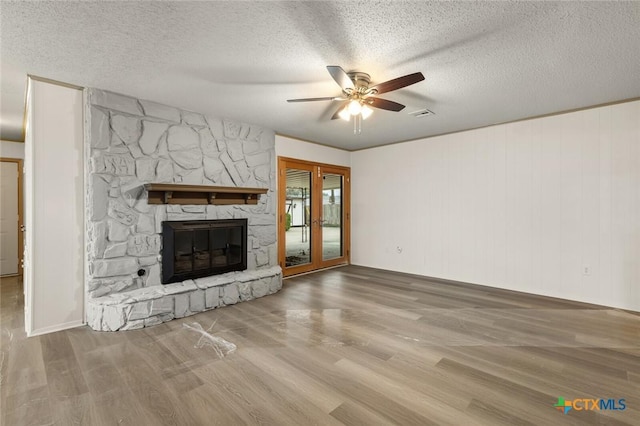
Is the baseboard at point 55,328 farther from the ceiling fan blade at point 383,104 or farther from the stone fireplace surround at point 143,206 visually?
the ceiling fan blade at point 383,104

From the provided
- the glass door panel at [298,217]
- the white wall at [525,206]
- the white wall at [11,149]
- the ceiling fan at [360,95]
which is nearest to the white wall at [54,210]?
the ceiling fan at [360,95]

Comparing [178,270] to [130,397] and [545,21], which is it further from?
[545,21]

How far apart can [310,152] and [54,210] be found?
3913mm

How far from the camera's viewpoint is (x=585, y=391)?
6.82 ft

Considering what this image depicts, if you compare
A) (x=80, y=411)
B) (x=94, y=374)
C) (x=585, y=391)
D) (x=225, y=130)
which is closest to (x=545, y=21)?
(x=585, y=391)

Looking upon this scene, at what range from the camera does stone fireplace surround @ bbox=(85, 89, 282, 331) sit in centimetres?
324

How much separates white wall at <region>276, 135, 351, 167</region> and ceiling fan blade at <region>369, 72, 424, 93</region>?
110 inches

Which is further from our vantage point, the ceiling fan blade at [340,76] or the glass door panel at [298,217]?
the glass door panel at [298,217]

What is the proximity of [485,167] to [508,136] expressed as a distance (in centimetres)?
55

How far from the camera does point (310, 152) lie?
19.2 ft

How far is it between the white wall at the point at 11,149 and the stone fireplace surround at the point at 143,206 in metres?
3.94

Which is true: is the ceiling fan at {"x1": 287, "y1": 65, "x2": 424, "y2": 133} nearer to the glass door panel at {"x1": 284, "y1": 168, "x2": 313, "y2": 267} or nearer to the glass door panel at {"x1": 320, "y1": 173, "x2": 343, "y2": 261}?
the glass door panel at {"x1": 284, "y1": 168, "x2": 313, "y2": 267}

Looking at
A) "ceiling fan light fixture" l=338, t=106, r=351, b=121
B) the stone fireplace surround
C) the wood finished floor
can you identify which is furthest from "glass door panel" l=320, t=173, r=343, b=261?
"ceiling fan light fixture" l=338, t=106, r=351, b=121

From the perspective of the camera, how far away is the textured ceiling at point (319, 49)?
2002 millimetres
